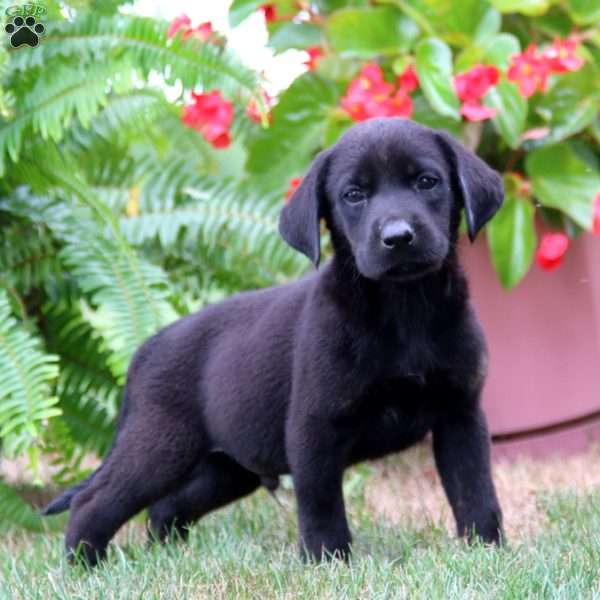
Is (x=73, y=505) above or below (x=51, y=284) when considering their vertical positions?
below

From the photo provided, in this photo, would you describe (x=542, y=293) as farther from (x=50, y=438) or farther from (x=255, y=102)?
(x=50, y=438)

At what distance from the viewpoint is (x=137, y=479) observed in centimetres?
383

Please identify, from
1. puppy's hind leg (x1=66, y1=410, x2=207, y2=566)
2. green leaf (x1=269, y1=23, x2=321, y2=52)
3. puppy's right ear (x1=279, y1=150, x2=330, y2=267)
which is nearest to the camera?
puppy's right ear (x1=279, y1=150, x2=330, y2=267)

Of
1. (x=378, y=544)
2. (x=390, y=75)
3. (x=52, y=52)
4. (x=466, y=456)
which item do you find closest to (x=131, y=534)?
(x=378, y=544)

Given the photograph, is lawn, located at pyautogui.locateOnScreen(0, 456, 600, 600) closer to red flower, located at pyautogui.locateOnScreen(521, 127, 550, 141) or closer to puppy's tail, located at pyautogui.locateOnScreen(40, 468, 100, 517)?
puppy's tail, located at pyautogui.locateOnScreen(40, 468, 100, 517)

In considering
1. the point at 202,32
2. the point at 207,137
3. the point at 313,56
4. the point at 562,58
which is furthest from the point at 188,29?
the point at 562,58

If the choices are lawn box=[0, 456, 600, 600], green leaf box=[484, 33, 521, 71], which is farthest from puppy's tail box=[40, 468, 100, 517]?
green leaf box=[484, 33, 521, 71]

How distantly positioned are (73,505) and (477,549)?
1.37m

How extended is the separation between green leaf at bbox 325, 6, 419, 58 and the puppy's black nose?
198 cm

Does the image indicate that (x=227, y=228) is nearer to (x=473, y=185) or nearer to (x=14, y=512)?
(x=14, y=512)

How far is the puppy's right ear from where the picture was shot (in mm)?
3439

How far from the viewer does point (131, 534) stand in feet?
14.5

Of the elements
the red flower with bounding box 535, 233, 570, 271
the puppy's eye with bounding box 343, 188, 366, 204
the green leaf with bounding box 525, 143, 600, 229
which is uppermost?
the puppy's eye with bounding box 343, 188, 366, 204

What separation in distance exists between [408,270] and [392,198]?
0.19 metres
